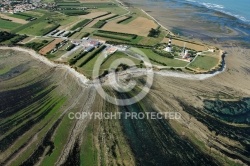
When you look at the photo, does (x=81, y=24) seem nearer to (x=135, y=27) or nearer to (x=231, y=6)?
(x=135, y=27)

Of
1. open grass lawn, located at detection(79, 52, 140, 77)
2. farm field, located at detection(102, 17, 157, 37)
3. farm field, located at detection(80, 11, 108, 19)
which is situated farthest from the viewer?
farm field, located at detection(80, 11, 108, 19)

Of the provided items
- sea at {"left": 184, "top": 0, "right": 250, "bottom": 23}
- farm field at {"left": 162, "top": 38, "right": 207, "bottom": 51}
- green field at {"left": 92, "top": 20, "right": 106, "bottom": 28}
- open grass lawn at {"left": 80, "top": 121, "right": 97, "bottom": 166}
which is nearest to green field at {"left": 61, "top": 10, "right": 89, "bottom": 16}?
green field at {"left": 92, "top": 20, "right": 106, "bottom": 28}

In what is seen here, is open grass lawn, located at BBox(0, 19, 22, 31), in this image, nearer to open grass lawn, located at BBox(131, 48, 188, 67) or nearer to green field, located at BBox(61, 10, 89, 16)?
green field, located at BBox(61, 10, 89, 16)

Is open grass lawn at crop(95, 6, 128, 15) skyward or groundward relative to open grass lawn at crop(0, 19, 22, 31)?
skyward

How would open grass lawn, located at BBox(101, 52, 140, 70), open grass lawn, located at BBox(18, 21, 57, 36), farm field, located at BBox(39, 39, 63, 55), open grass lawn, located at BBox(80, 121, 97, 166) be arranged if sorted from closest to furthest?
open grass lawn, located at BBox(80, 121, 97, 166), open grass lawn, located at BBox(101, 52, 140, 70), farm field, located at BBox(39, 39, 63, 55), open grass lawn, located at BBox(18, 21, 57, 36)

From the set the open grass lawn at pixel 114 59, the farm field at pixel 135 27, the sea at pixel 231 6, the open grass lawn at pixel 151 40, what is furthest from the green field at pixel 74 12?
the sea at pixel 231 6

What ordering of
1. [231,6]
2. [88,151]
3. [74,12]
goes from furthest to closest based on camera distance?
[231,6] < [74,12] < [88,151]

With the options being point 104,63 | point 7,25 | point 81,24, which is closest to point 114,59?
point 104,63

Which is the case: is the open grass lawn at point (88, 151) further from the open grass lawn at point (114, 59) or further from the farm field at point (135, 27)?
the farm field at point (135, 27)

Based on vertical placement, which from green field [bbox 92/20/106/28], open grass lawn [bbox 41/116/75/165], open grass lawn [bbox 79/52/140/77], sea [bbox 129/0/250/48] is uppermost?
sea [bbox 129/0/250/48]
